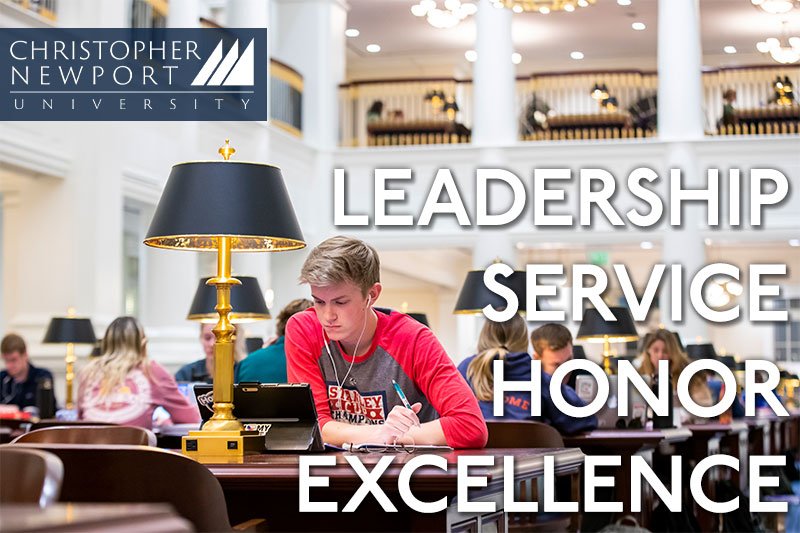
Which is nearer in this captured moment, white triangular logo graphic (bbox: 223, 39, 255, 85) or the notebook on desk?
the notebook on desk

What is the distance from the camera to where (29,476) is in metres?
1.26

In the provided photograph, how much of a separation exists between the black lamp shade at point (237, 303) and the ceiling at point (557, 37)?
37.2 ft

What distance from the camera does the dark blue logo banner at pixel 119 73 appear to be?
850cm

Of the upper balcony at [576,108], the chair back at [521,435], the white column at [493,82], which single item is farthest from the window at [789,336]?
the chair back at [521,435]

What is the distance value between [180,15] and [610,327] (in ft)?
20.4

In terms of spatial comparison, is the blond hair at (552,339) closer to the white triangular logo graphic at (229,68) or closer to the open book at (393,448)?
the open book at (393,448)

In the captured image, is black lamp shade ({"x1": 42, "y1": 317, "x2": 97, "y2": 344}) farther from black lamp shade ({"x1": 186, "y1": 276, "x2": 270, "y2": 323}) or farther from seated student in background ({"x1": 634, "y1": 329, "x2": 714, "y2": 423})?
seated student in background ({"x1": 634, "y1": 329, "x2": 714, "y2": 423})

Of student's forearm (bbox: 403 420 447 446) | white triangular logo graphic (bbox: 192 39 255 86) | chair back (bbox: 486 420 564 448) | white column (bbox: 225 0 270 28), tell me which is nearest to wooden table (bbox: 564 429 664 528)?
chair back (bbox: 486 420 564 448)

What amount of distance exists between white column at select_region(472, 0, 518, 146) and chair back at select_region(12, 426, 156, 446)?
11.9m

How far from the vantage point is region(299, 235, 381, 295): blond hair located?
8.29 feet

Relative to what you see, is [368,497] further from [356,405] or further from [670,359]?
[670,359]

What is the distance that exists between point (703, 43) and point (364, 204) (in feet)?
25.4

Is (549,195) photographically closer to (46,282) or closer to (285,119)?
(46,282)

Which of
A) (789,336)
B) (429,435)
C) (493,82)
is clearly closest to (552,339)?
(429,435)
